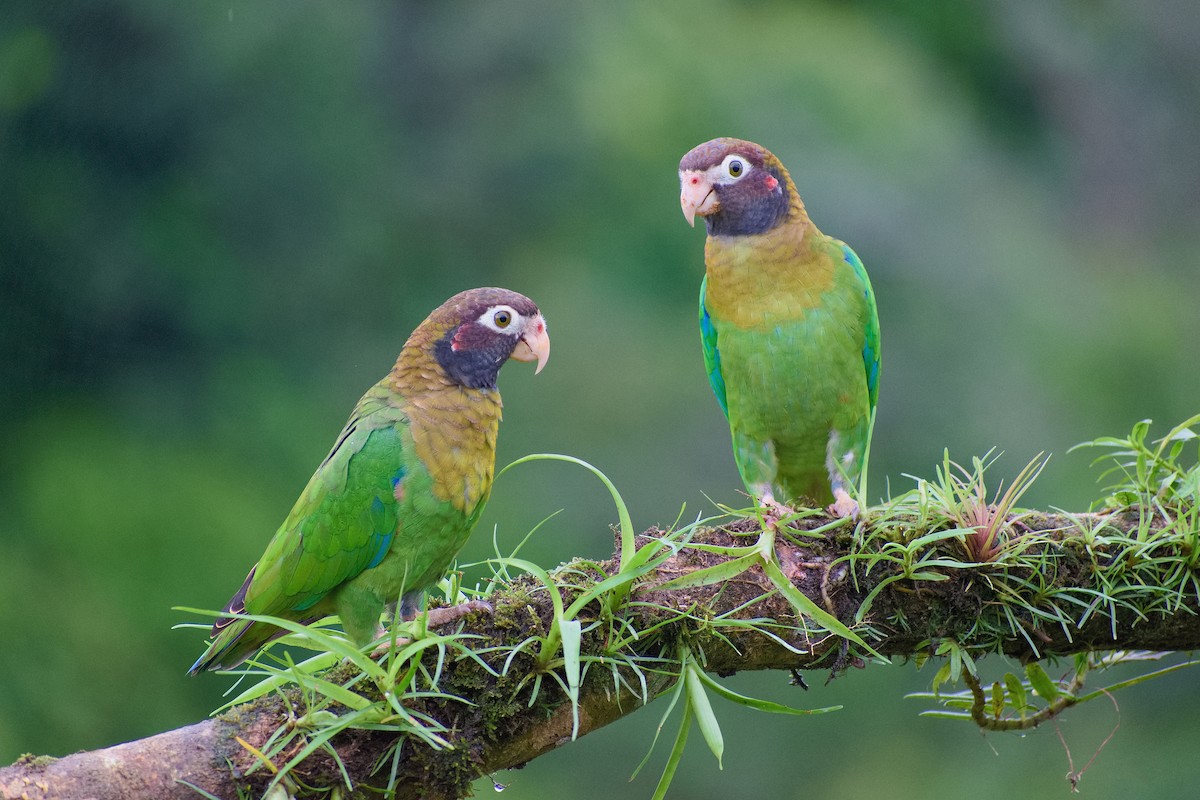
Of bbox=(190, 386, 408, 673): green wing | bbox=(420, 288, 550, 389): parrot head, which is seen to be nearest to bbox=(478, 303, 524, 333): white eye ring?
bbox=(420, 288, 550, 389): parrot head

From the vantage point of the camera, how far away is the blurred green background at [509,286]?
6102 millimetres

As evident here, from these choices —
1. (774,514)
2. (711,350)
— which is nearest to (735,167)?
(711,350)

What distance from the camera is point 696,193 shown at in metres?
3.77

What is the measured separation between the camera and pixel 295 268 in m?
6.98

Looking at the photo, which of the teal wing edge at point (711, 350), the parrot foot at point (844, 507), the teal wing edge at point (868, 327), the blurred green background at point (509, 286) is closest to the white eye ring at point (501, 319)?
the teal wing edge at point (711, 350)

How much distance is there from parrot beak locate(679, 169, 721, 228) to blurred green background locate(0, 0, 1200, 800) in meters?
3.00

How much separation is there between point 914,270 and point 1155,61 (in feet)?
9.48

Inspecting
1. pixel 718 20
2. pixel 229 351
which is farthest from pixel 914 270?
pixel 229 351

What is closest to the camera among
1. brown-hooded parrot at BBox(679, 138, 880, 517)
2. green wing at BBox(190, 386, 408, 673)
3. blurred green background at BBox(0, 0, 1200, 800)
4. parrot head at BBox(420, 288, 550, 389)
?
green wing at BBox(190, 386, 408, 673)

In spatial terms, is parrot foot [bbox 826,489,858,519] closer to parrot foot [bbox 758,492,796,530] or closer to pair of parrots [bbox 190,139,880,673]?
pair of parrots [bbox 190,139,880,673]

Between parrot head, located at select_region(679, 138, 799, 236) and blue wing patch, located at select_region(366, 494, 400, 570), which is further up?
parrot head, located at select_region(679, 138, 799, 236)

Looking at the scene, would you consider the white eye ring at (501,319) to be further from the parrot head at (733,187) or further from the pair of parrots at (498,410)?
the parrot head at (733,187)

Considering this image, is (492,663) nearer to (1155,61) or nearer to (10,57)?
(10,57)

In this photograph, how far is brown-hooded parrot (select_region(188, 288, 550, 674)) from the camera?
302 cm
